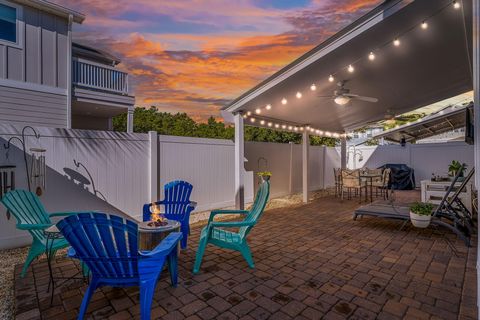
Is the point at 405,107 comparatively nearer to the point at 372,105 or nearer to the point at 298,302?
the point at 372,105

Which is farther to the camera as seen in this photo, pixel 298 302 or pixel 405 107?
pixel 405 107

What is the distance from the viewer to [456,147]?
9.91 metres

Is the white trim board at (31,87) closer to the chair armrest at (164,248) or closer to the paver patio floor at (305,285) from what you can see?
the paver patio floor at (305,285)

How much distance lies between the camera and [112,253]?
2012mm

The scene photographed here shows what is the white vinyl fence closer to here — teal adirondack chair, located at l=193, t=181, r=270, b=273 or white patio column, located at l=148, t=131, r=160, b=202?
white patio column, located at l=148, t=131, r=160, b=202

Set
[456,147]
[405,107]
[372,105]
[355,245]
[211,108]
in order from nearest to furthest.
Result: [355,245], [372,105], [405,107], [456,147], [211,108]

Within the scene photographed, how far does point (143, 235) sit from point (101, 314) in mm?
827

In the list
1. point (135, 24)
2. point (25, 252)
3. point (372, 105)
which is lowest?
point (25, 252)

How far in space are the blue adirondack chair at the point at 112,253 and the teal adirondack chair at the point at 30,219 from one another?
3.41 feet

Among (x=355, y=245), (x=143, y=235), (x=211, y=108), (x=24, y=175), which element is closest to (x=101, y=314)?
(x=143, y=235)

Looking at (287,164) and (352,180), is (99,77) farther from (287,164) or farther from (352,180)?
(352,180)

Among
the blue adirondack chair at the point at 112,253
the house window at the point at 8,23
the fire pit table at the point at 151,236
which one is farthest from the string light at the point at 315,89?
the house window at the point at 8,23

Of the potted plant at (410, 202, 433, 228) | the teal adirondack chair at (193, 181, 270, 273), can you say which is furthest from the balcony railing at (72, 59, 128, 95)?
the potted plant at (410, 202, 433, 228)

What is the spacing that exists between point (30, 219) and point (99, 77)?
6257mm
